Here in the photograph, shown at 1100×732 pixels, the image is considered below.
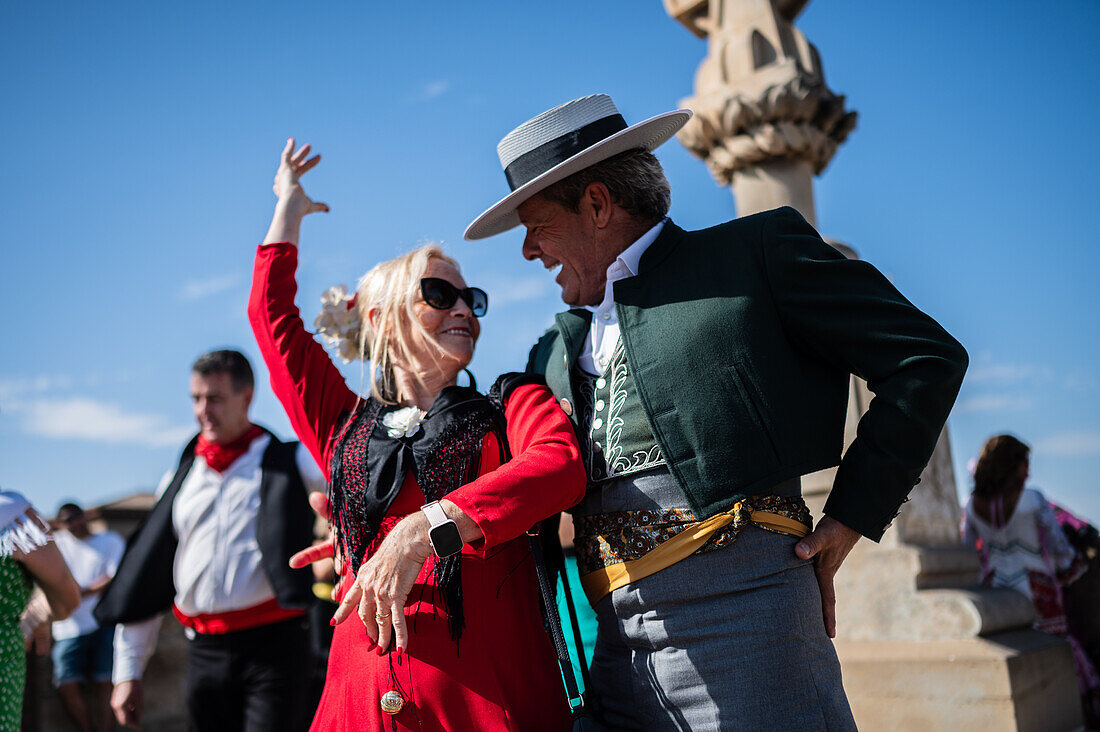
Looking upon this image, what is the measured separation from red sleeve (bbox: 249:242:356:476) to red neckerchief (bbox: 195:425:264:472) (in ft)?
6.46

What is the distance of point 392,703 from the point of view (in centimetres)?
198

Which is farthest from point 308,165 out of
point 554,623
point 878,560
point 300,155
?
point 878,560

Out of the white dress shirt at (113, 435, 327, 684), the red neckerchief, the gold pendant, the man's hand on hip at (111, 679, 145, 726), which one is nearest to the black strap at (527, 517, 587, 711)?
the gold pendant

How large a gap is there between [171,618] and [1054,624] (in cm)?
655

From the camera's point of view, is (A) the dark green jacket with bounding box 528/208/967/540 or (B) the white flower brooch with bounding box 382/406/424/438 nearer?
(A) the dark green jacket with bounding box 528/208/967/540

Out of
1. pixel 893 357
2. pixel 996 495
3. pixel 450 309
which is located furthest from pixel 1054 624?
pixel 450 309

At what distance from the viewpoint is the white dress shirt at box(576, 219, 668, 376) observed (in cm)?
229

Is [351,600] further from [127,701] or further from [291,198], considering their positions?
[127,701]

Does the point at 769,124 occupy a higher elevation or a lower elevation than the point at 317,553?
higher

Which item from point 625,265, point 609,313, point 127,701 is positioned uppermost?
point 625,265

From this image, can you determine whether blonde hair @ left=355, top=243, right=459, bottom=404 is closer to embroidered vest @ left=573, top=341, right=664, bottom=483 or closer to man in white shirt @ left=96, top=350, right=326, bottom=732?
embroidered vest @ left=573, top=341, right=664, bottom=483

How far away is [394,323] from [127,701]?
2.75 metres

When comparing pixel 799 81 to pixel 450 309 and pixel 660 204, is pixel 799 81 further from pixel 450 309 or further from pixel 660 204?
pixel 450 309

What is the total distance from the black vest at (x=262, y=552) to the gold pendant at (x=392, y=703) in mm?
2025
